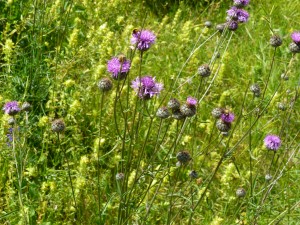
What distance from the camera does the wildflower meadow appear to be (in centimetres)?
156

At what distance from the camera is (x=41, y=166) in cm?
206

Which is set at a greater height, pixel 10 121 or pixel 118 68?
pixel 118 68

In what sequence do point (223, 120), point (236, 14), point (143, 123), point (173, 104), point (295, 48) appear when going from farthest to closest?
point (143, 123) → point (236, 14) → point (295, 48) → point (223, 120) → point (173, 104)

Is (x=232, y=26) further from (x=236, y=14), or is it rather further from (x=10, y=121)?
(x=10, y=121)

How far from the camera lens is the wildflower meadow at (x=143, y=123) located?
156 cm

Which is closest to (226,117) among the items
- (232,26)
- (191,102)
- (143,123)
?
(191,102)

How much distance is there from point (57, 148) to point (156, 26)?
5.23ft

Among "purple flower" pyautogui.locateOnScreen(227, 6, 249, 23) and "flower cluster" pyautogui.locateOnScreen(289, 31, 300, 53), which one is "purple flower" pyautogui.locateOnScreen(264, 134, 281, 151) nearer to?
"flower cluster" pyautogui.locateOnScreen(289, 31, 300, 53)

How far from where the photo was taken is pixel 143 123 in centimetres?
244

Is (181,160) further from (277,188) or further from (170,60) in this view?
(170,60)

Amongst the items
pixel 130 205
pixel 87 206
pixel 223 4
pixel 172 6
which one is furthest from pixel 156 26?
pixel 130 205

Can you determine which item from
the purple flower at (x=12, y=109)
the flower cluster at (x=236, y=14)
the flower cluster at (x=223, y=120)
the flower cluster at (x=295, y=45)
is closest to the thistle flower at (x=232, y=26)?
the flower cluster at (x=236, y=14)

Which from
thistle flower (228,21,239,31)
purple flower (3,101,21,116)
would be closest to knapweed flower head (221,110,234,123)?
thistle flower (228,21,239,31)

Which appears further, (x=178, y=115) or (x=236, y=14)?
A: (x=236, y=14)
